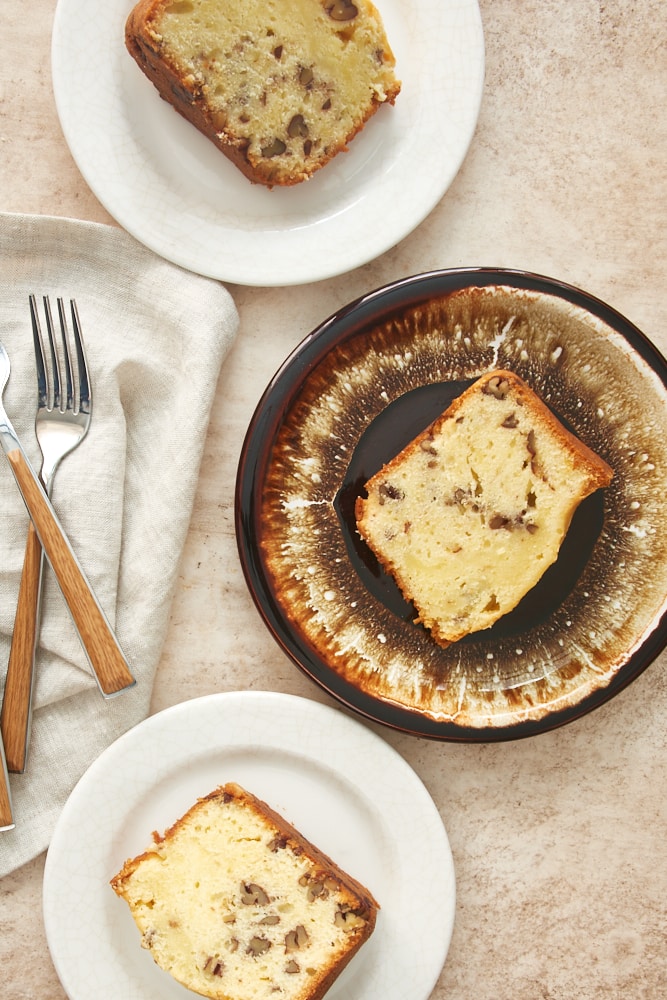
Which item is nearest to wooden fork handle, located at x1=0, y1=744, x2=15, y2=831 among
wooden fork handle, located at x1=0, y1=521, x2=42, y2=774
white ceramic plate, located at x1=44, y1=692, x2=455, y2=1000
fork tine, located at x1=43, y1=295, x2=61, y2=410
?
wooden fork handle, located at x1=0, y1=521, x2=42, y2=774

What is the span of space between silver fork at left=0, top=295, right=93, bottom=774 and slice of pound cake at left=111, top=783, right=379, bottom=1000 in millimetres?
551

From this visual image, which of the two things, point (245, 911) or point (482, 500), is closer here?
point (245, 911)

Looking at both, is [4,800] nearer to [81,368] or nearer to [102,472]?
[102,472]

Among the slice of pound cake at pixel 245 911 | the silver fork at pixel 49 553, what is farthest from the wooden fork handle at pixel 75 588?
the slice of pound cake at pixel 245 911

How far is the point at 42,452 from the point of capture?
241 centimetres

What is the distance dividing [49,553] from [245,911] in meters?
1.19

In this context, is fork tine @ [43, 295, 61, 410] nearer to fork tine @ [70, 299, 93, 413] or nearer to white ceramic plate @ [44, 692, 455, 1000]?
fork tine @ [70, 299, 93, 413]

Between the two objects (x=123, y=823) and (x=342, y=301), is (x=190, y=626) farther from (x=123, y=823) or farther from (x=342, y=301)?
(x=342, y=301)

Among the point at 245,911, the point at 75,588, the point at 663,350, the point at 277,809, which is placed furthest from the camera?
the point at 663,350

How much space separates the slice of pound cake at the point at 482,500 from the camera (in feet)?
7.64

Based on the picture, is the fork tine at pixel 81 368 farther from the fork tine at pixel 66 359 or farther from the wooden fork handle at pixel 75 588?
the wooden fork handle at pixel 75 588

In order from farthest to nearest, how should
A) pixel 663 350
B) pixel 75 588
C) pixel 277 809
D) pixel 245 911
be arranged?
pixel 663 350
pixel 277 809
pixel 75 588
pixel 245 911

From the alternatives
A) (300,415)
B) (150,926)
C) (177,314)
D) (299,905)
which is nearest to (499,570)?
(300,415)

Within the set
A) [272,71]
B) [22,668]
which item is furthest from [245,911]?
[272,71]
